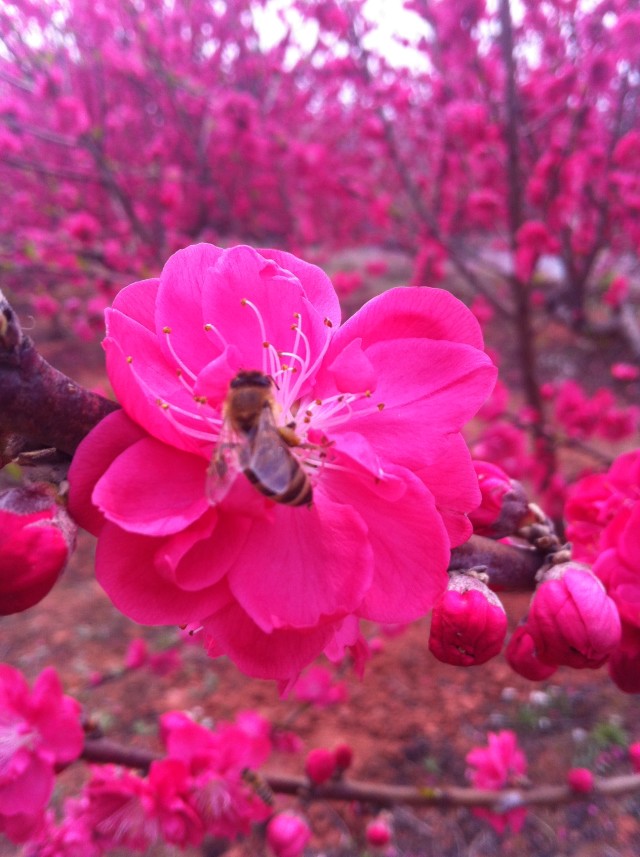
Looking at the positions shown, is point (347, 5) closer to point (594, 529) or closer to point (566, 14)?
point (566, 14)

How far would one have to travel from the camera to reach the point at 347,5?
13.1 feet

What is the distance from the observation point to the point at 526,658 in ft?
2.89

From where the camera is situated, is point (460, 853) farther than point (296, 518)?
Yes

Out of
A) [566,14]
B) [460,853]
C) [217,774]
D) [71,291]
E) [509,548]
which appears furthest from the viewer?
[71,291]

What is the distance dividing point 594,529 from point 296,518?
60cm

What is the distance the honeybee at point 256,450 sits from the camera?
625 millimetres

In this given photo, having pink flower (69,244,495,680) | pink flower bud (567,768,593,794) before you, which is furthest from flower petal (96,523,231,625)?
pink flower bud (567,768,593,794)

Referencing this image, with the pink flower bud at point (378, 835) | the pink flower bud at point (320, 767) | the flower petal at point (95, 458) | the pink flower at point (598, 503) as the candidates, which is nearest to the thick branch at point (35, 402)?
the flower petal at point (95, 458)

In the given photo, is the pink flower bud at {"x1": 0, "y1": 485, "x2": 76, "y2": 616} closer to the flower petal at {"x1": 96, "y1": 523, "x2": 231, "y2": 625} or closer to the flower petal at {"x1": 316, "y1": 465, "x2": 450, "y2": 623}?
the flower petal at {"x1": 96, "y1": 523, "x2": 231, "y2": 625}

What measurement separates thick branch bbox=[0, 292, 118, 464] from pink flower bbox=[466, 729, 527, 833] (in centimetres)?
181

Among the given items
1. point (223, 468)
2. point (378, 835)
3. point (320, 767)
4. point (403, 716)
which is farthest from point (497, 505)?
point (403, 716)

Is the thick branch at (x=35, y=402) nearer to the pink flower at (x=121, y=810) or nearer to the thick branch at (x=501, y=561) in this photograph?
the thick branch at (x=501, y=561)

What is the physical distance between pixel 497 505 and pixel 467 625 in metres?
0.20

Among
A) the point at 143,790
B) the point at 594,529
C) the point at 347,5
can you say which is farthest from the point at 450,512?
the point at 347,5
